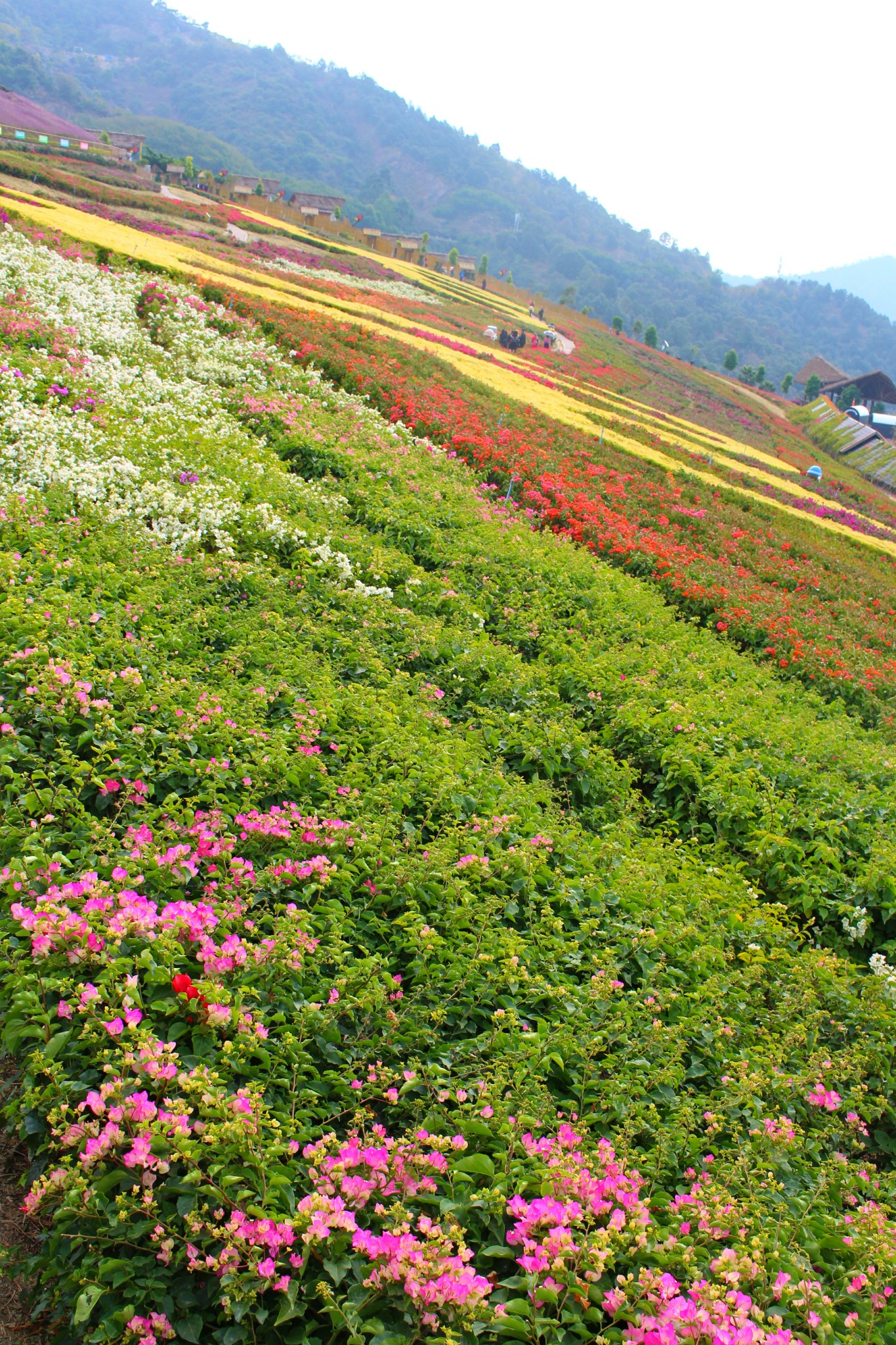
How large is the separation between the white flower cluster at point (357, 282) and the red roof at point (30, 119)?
4275cm

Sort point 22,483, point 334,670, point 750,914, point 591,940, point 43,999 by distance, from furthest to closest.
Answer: point 22,483, point 334,670, point 750,914, point 591,940, point 43,999

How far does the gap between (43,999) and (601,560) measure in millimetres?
10530

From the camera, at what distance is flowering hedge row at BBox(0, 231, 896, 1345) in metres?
2.64

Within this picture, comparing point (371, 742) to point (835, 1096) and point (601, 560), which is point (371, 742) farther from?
point (601, 560)

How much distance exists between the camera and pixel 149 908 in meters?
3.45

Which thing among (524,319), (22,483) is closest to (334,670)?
(22,483)

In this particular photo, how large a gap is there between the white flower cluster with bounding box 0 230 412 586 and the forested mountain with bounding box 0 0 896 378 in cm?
9845

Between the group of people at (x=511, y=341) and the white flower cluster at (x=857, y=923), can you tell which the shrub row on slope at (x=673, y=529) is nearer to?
the white flower cluster at (x=857, y=923)

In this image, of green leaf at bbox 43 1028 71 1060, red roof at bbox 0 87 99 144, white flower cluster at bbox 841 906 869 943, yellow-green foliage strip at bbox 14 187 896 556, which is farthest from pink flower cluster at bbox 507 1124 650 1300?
red roof at bbox 0 87 99 144

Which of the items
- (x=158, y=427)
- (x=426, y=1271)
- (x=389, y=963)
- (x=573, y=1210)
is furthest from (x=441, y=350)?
(x=426, y=1271)

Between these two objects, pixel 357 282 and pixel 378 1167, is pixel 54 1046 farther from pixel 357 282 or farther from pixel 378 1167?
pixel 357 282

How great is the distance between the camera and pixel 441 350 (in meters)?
24.0

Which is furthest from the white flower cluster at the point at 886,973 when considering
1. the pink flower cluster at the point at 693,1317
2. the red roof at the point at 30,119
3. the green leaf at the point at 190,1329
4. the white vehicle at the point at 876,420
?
the red roof at the point at 30,119

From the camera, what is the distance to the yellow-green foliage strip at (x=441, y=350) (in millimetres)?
19359
